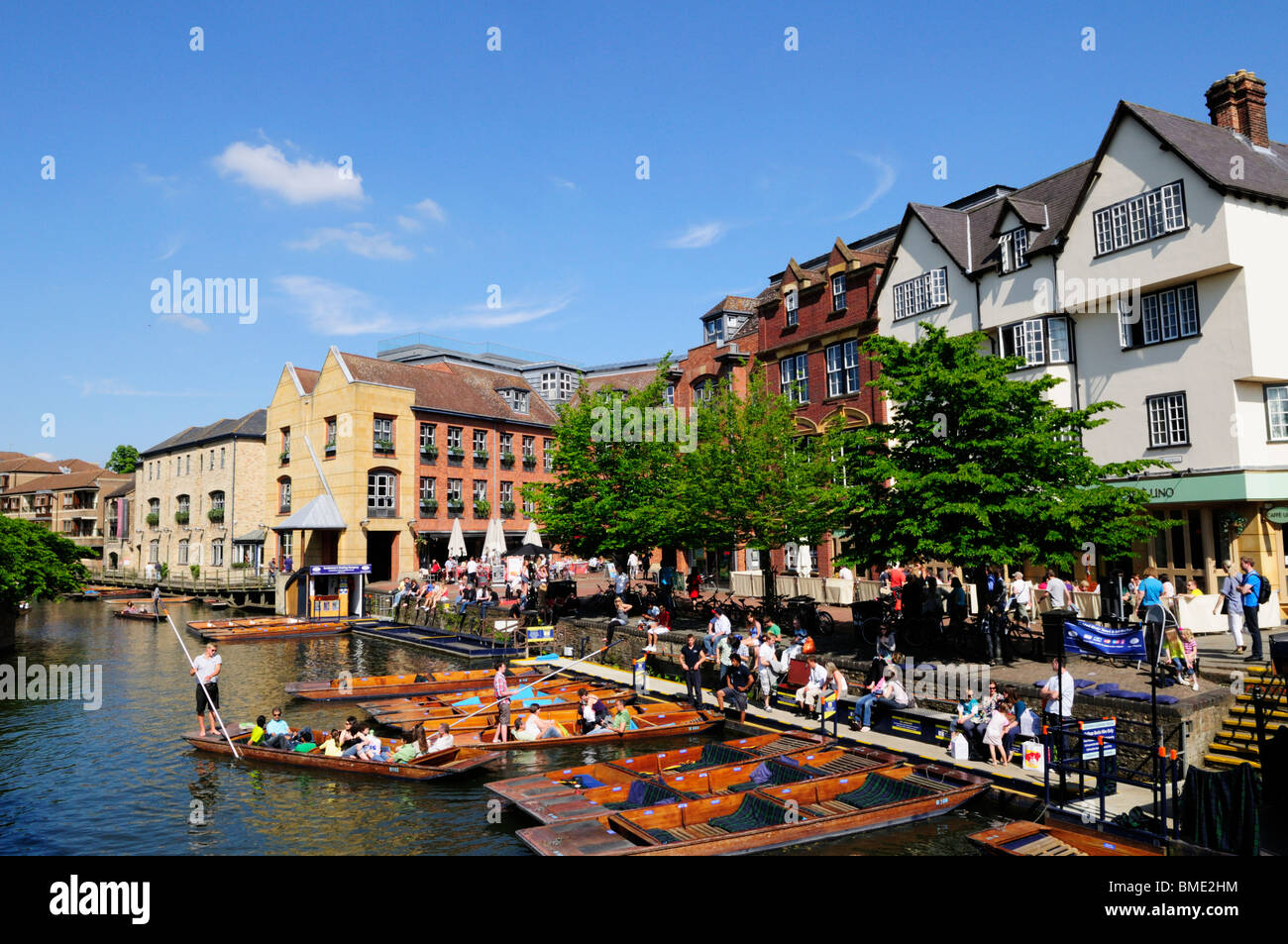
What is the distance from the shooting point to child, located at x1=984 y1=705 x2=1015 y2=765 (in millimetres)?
15602

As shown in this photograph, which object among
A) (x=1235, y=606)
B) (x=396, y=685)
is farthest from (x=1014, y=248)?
(x=396, y=685)

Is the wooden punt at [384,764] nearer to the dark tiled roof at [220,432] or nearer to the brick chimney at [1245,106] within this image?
the brick chimney at [1245,106]

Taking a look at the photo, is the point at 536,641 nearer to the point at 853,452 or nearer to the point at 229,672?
A: the point at 229,672

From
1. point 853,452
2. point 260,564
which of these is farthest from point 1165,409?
point 260,564

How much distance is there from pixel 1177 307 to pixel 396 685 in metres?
26.6

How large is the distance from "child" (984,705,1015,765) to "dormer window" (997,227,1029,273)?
1978 centimetres

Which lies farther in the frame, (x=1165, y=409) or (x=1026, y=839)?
(x=1165, y=409)

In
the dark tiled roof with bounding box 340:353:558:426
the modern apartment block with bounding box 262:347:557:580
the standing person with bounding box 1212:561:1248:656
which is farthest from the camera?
the dark tiled roof with bounding box 340:353:558:426

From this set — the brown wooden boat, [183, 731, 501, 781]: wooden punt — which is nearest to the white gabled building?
the brown wooden boat

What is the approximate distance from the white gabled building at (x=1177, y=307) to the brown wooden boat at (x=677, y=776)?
14802mm

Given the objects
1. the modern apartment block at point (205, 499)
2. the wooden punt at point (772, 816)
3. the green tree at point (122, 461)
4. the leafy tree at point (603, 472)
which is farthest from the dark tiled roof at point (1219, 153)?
the green tree at point (122, 461)

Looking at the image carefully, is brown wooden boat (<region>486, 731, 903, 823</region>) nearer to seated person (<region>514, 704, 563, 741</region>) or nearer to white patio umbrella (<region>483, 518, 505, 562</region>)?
seated person (<region>514, 704, 563, 741</region>)
